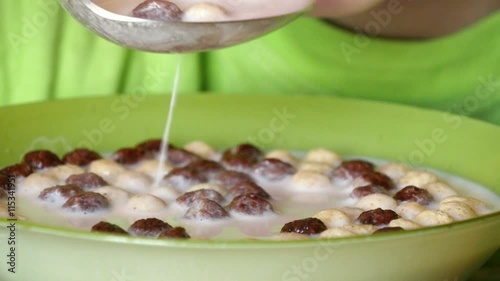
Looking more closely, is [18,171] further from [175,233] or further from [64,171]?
[175,233]

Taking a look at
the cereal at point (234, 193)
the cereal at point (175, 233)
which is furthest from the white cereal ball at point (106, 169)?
the cereal at point (175, 233)

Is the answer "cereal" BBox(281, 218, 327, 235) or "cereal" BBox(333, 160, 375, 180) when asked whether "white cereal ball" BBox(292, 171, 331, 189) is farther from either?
"cereal" BBox(281, 218, 327, 235)

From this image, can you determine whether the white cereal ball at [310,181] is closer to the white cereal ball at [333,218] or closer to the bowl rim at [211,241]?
the white cereal ball at [333,218]

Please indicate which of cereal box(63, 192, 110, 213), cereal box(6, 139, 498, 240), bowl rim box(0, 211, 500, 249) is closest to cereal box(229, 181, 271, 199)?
cereal box(6, 139, 498, 240)

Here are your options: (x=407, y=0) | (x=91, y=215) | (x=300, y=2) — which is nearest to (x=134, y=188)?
(x=91, y=215)

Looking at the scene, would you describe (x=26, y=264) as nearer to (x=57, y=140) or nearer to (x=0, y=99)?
(x=57, y=140)

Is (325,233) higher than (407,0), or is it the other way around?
(407,0)
